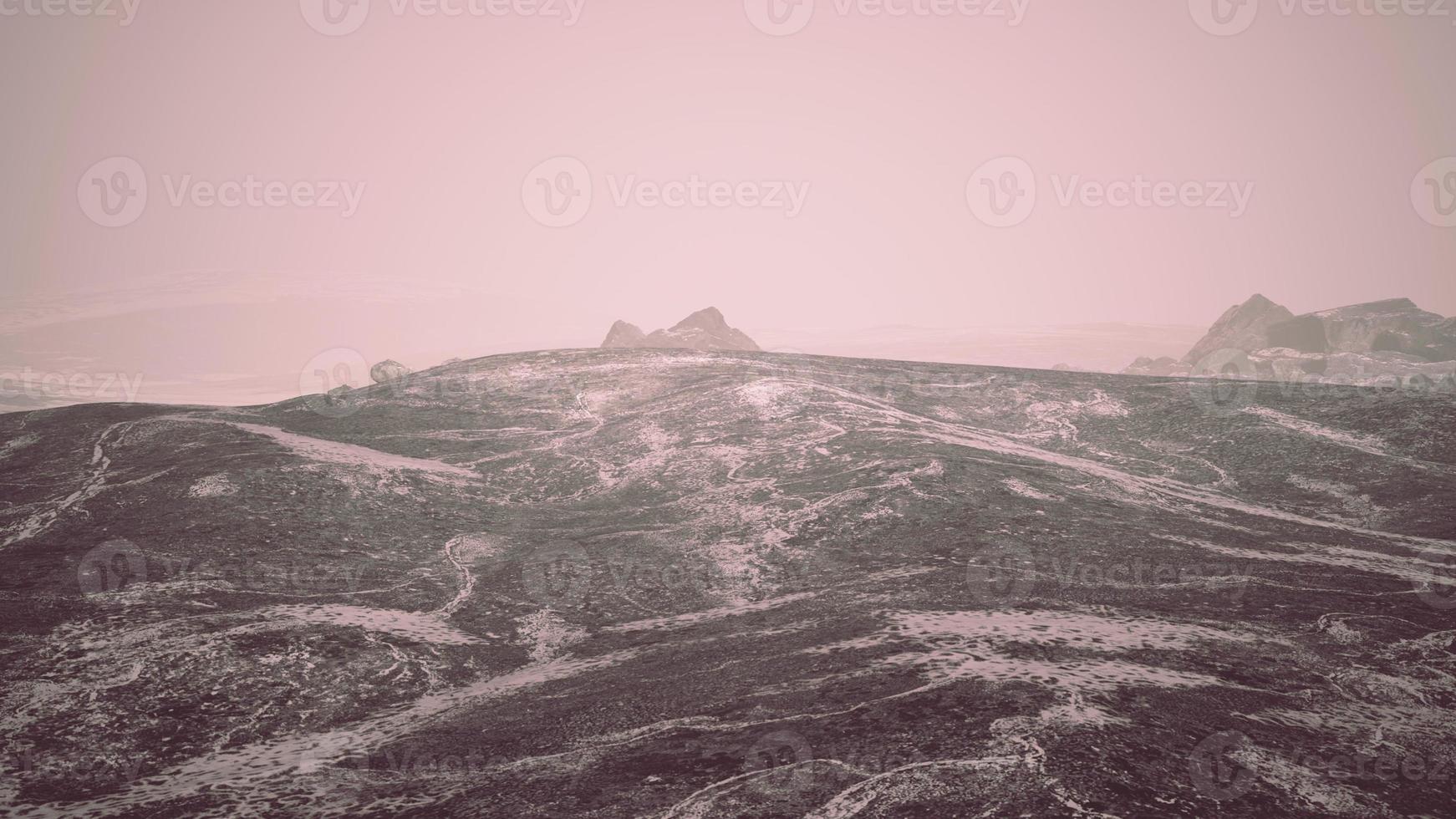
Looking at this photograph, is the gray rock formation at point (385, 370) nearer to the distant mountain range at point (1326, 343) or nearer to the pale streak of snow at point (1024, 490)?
the pale streak of snow at point (1024, 490)

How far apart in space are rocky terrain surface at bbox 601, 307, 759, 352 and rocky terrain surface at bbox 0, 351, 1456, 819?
224 feet

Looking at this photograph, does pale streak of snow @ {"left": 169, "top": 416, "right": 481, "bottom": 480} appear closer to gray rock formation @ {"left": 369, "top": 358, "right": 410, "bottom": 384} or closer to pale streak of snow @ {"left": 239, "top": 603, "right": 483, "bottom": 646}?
pale streak of snow @ {"left": 239, "top": 603, "right": 483, "bottom": 646}

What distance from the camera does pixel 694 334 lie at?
112250mm

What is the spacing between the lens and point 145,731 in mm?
14648

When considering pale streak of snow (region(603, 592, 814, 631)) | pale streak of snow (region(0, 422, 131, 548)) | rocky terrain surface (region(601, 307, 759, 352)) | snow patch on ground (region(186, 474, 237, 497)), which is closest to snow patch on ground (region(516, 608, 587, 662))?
pale streak of snow (region(603, 592, 814, 631))

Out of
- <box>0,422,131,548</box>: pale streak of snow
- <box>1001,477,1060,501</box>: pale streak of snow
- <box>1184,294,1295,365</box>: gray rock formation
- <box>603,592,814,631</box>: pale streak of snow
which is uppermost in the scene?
<box>1184,294,1295,365</box>: gray rock formation

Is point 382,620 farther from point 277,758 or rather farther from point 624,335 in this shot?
point 624,335

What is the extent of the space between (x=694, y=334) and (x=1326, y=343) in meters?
101

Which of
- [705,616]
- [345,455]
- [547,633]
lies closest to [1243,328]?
[705,616]

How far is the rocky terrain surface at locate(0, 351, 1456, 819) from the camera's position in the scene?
1162 cm

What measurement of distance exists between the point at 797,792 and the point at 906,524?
1733cm

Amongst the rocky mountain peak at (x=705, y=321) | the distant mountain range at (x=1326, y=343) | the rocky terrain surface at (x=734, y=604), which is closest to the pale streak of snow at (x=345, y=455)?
the rocky terrain surface at (x=734, y=604)

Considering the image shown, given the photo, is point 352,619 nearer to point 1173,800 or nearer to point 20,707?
point 20,707

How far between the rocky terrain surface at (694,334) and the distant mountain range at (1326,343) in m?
62.8
